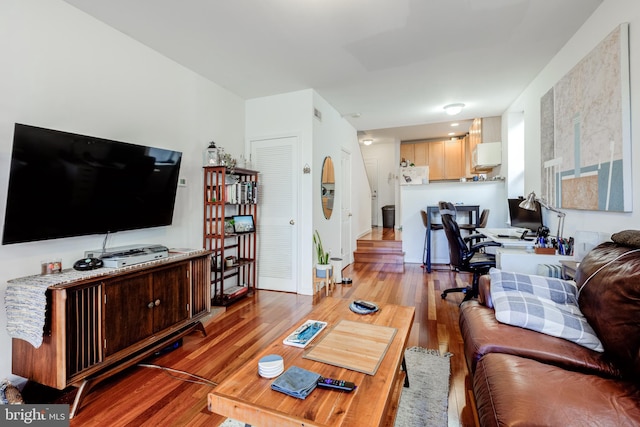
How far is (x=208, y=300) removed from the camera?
274cm

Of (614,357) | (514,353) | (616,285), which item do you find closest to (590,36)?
(616,285)

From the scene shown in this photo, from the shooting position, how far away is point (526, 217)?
340 cm

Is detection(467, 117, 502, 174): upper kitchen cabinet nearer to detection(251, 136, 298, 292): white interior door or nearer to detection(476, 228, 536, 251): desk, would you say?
detection(476, 228, 536, 251): desk

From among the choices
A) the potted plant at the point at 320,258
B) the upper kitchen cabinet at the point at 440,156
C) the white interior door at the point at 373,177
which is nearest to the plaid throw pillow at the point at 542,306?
the potted plant at the point at 320,258

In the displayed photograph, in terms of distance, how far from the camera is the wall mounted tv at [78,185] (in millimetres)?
1686

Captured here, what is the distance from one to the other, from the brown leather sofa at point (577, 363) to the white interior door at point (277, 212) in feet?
8.38

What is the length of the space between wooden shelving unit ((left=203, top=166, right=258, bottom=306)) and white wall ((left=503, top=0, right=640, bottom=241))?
3335mm

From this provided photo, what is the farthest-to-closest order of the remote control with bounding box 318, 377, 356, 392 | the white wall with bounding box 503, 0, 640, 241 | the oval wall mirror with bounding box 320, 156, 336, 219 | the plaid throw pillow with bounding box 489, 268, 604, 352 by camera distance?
the oval wall mirror with bounding box 320, 156, 336, 219, the white wall with bounding box 503, 0, 640, 241, the plaid throw pillow with bounding box 489, 268, 604, 352, the remote control with bounding box 318, 377, 356, 392

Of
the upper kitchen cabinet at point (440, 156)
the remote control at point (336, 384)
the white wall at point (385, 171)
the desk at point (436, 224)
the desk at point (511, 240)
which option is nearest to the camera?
the remote control at point (336, 384)

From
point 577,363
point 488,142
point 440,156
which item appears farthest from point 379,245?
point 577,363

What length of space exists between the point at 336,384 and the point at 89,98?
2667mm

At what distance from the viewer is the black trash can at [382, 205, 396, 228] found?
8.00 meters

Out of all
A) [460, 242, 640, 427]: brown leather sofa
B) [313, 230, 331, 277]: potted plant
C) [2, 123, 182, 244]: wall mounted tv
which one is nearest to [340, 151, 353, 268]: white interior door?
[313, 230, 331, 277]: potted plant

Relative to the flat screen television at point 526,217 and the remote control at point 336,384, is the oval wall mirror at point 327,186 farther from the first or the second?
the remote control at point 336,384
